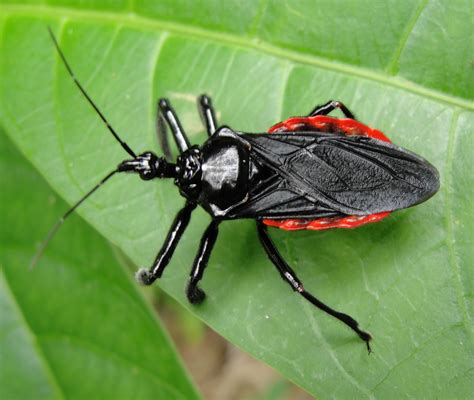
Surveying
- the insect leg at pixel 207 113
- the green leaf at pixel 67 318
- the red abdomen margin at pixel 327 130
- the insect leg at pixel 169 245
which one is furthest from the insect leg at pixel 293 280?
the green leaf at pixel 67 318

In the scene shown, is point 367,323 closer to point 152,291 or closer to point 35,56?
point 35,56

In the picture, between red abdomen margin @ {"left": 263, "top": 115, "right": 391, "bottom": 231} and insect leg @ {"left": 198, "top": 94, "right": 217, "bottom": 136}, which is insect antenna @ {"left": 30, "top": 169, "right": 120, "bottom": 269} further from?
A: red abdomen margin @ {"left": 263, "top": 115, "right": 391, "bottom": 231}

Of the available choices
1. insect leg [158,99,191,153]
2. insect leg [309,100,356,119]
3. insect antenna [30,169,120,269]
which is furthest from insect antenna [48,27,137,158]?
insect leg [309,100,356,119]

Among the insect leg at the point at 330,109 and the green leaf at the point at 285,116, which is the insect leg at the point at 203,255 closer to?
the green leaf at the point at 285,116

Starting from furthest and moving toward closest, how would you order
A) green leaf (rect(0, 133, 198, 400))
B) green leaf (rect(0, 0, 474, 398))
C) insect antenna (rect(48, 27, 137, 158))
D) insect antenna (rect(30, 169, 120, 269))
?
green leaf (rect(0, 133, 198, 400)) < insect antenna (rect(48, 27, 137, 158)) < insect antenna (rect(30, 169, 120, 269)) < green leaf (rect(0, 0, 474, 398))

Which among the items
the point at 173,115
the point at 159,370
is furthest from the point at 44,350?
the point at 173,115
